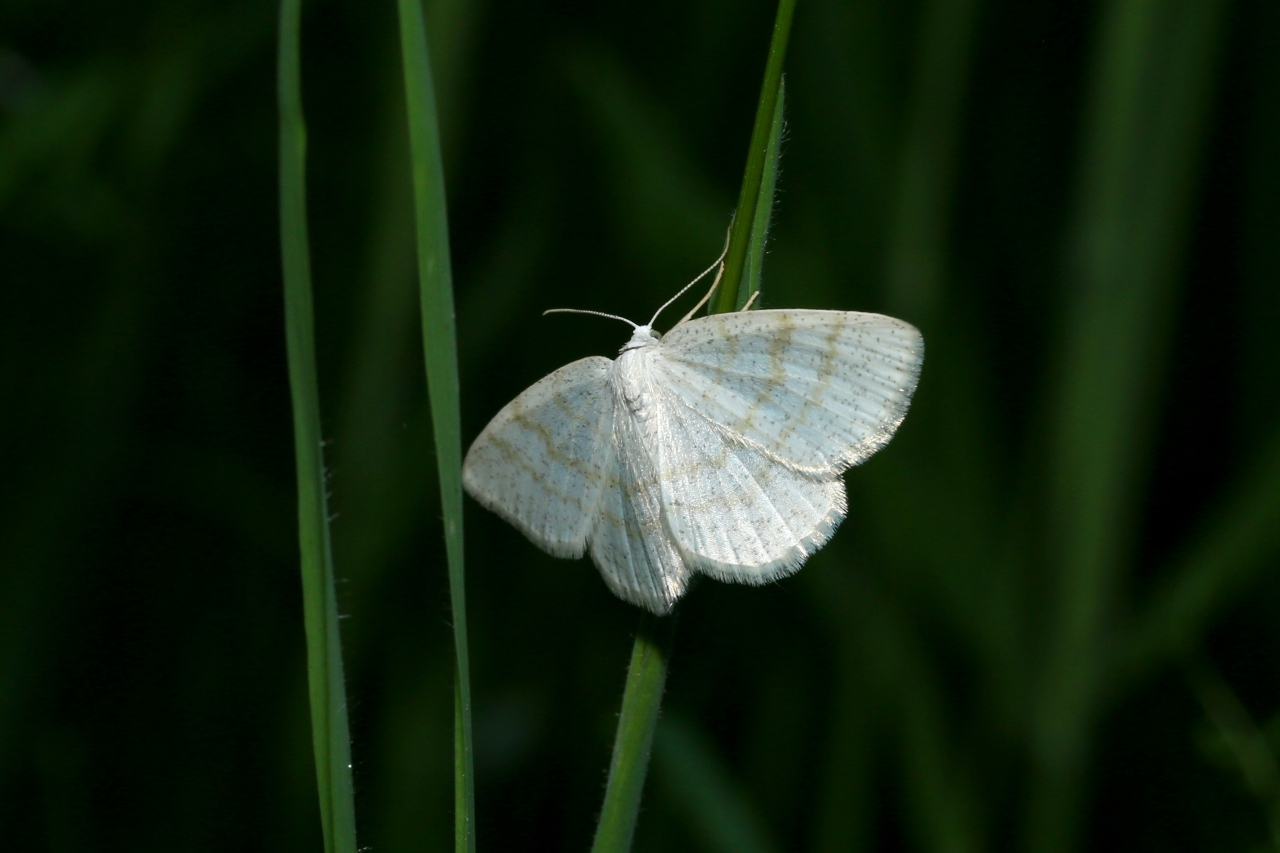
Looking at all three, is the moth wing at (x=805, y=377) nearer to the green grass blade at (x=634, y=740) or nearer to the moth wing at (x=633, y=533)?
the moth wing at (x=633, y=533)

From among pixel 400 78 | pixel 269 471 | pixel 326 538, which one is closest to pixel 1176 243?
pixel 400 78

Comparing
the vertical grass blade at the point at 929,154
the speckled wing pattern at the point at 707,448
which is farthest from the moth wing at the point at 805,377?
the vertical grass blade at the point at 929,154

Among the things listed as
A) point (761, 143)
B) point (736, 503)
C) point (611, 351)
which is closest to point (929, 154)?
point (611, 351)

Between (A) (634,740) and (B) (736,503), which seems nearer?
(A) (634,740)

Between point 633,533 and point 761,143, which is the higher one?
point 761,143

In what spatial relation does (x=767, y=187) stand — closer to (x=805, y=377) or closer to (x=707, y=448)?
(x=805, y=377)

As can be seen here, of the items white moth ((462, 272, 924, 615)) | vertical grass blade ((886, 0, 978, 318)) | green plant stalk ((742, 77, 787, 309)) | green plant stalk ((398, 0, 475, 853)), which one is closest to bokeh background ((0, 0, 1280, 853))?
vertical grass blade ((886, 0, 978, 318))

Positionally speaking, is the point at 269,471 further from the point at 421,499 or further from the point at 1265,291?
the point at 1265,291
